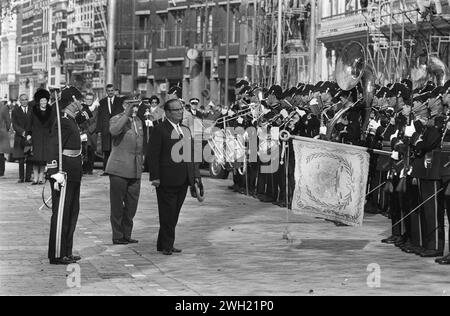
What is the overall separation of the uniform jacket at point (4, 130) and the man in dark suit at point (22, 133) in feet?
3.18

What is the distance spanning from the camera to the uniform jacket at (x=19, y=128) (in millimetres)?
31781

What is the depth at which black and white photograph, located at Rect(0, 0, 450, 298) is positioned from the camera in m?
14.6

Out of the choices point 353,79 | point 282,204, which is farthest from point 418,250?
point 282,204

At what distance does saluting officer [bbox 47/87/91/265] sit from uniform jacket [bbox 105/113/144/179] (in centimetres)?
185

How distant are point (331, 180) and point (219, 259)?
211cm

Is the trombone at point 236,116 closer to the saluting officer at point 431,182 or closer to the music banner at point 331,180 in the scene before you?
the music banner at point 331,180

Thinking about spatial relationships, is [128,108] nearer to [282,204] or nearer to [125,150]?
[125,150]

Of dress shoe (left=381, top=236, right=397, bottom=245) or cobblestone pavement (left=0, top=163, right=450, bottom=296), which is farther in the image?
dress shoe (left=381, top=236, right=397, bottom=245)

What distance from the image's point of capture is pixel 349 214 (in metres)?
17.5

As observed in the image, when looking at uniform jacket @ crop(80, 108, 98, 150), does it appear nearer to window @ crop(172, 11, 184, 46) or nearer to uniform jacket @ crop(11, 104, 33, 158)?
uniform jacket @ crop(11, 104, 33, 158)

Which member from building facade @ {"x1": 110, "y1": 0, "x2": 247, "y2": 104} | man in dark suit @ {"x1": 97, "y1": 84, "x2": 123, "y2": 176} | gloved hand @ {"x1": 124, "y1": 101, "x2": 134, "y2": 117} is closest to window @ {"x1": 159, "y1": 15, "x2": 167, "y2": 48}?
building facade @ {"x1": 110, "y1": 0, "x2": 247, "y2": 104}

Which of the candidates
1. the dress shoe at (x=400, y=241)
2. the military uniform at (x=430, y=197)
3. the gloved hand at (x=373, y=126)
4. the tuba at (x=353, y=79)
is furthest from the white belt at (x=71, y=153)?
the gloved hand at (x=373, y=126)

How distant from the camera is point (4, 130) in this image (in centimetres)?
3431
